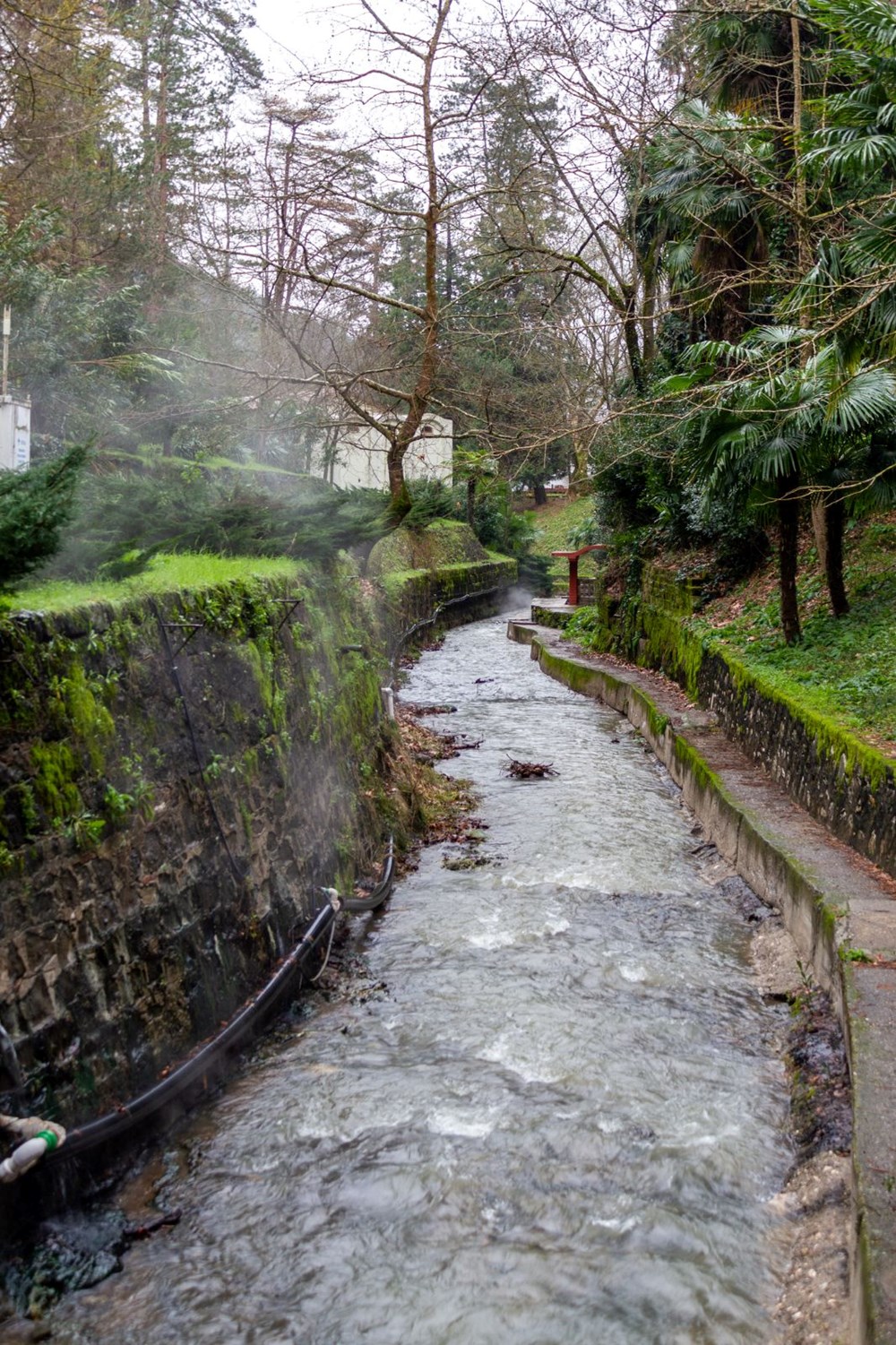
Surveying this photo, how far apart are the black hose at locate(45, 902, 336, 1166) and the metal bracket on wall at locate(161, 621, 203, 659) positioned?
216 centimetres

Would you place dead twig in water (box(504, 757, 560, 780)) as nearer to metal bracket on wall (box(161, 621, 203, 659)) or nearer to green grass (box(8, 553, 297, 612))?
green grass (box(8, 553, 297, 612))

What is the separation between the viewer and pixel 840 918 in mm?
6926

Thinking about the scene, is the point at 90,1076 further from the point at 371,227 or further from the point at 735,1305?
the point at 371,227

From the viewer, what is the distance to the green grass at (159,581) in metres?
5.57

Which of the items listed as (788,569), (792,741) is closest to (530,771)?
(788,569)

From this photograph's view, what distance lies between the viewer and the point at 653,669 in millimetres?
19688

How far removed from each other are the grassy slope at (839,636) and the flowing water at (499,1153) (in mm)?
2221

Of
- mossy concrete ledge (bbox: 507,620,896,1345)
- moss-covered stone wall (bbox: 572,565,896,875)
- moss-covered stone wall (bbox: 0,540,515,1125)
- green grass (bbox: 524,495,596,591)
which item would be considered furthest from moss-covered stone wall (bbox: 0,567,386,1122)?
green grass (bbox: 524,495,596,591)

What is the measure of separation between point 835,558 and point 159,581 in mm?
8664

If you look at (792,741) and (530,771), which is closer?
(792,741)

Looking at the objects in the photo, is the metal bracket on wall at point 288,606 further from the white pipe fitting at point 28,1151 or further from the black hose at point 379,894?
the white pipe fitting at point 28,1151

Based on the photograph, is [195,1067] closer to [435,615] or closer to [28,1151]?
[28,1151]

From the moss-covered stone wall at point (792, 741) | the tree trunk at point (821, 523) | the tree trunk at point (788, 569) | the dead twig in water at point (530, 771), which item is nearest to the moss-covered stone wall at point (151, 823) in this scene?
the moss-covered stone wall at point (792, 741)

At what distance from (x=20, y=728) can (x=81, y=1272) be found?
7.60 ft
